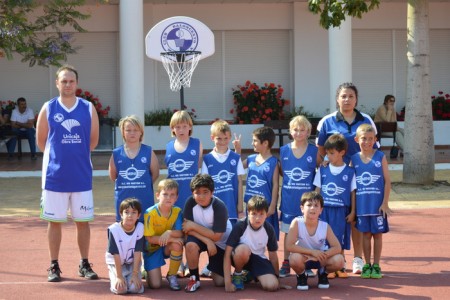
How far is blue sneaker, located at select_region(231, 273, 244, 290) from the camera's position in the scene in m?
7.68

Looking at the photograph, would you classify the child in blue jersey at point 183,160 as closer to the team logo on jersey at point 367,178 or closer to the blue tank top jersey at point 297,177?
the blue tank top jersey at point 297,177

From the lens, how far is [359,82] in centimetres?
2198

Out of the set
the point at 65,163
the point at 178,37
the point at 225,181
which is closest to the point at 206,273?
the point at 225,181

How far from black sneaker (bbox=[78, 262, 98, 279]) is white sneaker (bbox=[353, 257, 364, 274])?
2.57 metres

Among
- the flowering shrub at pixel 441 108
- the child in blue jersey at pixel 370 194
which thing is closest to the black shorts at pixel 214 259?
the child in blue jersey at pixel 370 194

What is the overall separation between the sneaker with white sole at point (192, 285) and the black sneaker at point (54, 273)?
1312 mm

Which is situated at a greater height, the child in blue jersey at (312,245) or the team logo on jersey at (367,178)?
the team logo on jersey at (367,178)

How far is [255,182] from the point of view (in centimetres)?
838

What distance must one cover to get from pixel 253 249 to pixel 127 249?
117cm

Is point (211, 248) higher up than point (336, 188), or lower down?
lower down

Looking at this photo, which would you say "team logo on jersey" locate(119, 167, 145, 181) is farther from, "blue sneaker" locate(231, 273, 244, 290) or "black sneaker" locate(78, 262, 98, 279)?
"blue sneaker" locate(231, 273, 244, 290)

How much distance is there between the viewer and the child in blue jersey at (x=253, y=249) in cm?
759

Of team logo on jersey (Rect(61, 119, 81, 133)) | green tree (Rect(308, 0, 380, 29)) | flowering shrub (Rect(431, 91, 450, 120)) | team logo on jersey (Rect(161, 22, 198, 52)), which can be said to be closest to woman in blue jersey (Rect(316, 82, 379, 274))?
team logo on jersey (Rect(61, 119, 81, 133))

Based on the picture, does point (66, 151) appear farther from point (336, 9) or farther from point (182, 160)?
point (336, 9)
